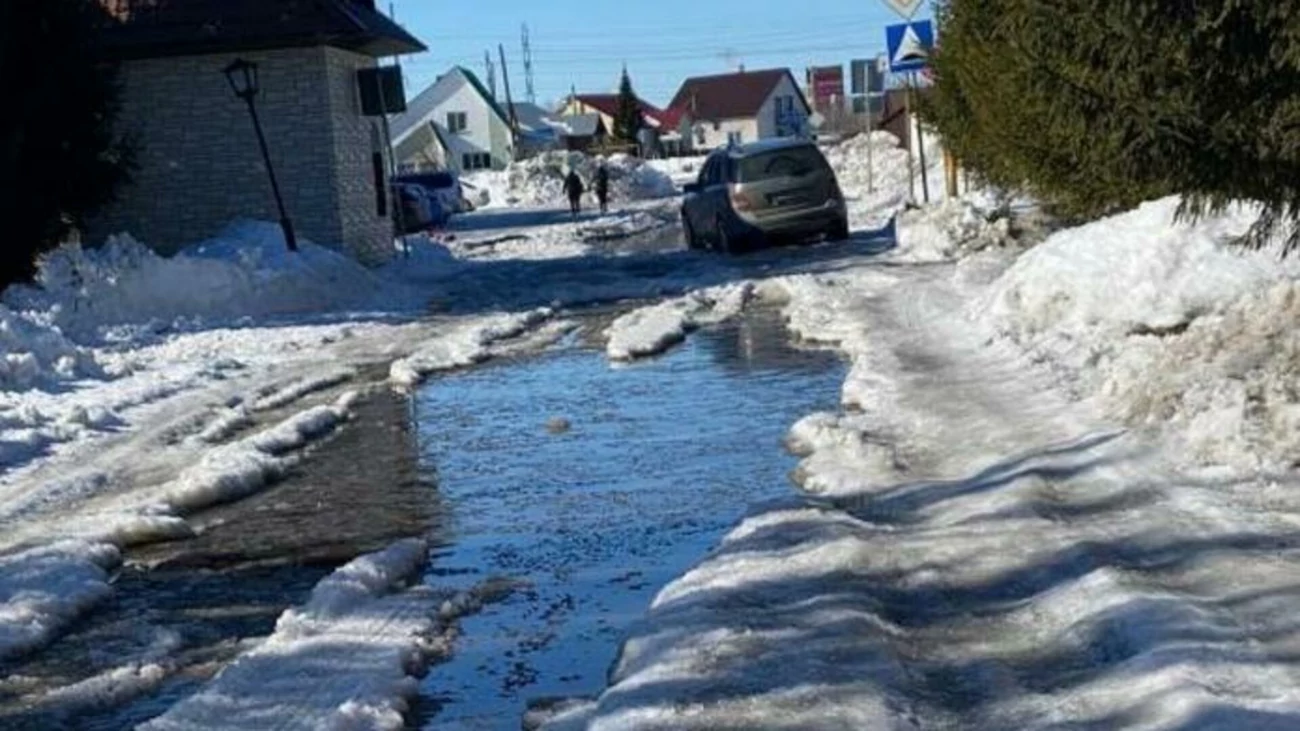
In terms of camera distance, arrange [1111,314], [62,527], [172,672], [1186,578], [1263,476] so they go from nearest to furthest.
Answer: [1186,578], [172,672], [1263,476], [62,527], [1111,314]

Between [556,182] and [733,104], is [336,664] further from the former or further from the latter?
[733,104]

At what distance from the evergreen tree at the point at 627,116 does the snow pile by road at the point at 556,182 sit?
33279mm

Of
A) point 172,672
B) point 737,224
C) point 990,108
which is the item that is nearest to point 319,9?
point 737,224

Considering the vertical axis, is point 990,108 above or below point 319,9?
below

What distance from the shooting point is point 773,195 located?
30.0m

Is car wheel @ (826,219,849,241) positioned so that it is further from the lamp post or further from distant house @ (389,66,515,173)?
distant house @ (389,66,515,173)

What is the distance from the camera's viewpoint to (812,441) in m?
10.5

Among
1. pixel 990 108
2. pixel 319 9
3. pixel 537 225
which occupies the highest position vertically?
pixel 319 9

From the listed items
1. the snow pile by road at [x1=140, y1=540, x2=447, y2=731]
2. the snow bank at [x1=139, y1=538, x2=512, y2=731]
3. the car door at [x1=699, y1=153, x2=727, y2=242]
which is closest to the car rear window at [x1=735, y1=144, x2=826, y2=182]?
the car door at [x1=699, y1=153, x2=727, y2=242]

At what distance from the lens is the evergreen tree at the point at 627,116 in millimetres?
120875

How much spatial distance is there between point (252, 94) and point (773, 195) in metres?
8.34

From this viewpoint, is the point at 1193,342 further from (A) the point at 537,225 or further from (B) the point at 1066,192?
(A) the point at 537,225

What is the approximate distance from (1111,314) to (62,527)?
6.99 metres

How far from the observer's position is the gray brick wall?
30.4 meters
